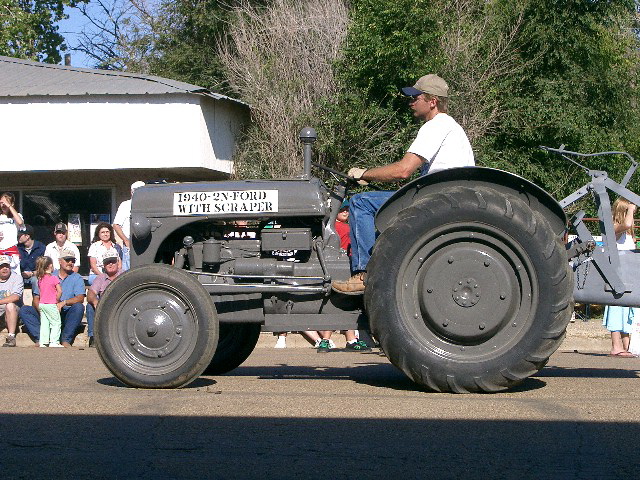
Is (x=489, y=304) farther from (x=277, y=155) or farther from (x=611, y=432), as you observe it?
(x=277, y=155)

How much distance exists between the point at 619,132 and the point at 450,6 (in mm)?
5202

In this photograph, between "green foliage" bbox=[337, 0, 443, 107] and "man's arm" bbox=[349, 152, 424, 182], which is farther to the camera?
"green foliage" bbox=[337, 0, 443, 107]

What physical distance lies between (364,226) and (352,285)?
0.43 m

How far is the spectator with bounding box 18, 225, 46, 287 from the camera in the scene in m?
15.8

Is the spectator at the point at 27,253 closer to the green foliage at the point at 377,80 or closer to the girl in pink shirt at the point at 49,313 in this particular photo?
the girl in pink shirt at the point at 49,313

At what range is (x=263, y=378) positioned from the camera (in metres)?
8.02

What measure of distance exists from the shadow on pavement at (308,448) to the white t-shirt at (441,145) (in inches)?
85.6

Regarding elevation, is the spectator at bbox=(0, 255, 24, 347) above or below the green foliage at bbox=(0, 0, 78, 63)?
below

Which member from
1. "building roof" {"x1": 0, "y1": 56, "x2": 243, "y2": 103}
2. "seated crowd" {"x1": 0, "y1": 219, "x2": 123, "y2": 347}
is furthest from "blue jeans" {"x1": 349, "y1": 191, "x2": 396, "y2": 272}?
"building roof" {"x1": 0, "y1": 56, "x2": 243, "y2": 103}

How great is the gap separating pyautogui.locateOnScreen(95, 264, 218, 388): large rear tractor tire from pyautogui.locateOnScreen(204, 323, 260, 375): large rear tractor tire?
1.25 metres

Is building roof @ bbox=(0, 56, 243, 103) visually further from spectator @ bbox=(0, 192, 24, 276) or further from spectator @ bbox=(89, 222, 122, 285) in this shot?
spectator @ bbox=(89, 222, 122, 285)

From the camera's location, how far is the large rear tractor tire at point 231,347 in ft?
27.4

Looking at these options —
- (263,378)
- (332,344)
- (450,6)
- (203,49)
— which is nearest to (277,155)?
(450,6)

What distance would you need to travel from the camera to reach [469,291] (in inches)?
269
